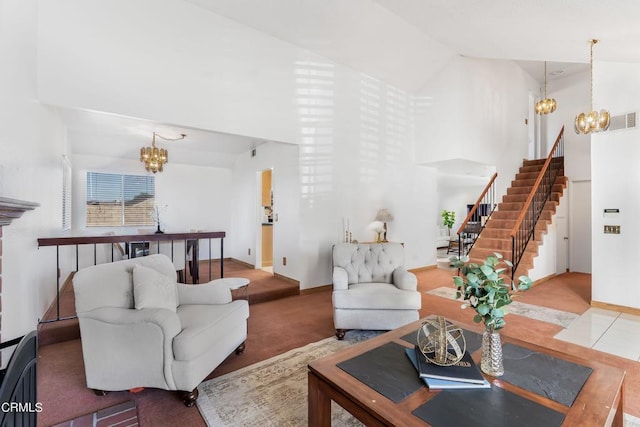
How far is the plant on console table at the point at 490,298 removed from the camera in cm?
146

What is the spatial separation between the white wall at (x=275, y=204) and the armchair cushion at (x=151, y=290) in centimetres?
247

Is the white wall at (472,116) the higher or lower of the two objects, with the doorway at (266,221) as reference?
higher

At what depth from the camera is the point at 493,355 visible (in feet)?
4.96

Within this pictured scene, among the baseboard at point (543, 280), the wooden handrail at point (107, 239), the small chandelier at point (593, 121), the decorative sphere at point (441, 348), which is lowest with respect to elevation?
the baseboard at point (543, 280)

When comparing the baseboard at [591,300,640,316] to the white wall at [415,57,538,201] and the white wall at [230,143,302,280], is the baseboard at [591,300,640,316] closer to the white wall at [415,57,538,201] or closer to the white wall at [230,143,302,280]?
the white wall at [415,57,538,201]

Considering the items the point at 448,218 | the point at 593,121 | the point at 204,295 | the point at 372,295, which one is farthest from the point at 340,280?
the point at 448,218

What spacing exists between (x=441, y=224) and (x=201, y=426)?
11683mm

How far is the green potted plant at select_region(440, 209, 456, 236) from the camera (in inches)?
454

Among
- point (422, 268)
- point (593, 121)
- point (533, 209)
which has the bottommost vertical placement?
point (422, 268)

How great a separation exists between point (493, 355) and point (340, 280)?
184 centimetres

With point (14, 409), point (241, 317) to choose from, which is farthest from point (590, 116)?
point (14, 409)

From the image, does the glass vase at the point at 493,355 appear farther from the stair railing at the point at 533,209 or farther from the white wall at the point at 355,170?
the stair railing at the point at 533,209

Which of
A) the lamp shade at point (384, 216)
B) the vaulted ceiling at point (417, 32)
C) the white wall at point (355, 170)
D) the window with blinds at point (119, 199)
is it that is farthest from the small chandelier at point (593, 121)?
the window with blinds at point (119, 199)

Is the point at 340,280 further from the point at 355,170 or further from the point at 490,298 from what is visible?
the point at 355,170
